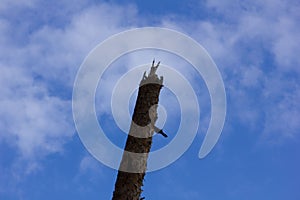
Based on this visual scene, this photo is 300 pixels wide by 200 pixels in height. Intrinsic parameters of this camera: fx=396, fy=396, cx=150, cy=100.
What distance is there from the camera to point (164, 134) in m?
12.1

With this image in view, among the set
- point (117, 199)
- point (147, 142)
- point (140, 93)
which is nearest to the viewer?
point (117, 199)

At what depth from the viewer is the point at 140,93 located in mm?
12125

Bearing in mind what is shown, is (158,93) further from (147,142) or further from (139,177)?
(139,177)

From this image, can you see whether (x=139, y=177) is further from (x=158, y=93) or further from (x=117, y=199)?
(x=158, y=93)

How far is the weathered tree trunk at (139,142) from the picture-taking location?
10.7m

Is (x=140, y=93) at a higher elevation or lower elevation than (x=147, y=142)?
higher

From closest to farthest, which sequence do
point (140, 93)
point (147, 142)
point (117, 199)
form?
point (117, 199) → point (147, 142) → point (140, 93)

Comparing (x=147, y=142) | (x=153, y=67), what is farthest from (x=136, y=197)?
(x=153, y=67)

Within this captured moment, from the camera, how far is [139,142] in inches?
442

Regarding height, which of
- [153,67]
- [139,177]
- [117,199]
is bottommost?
[117,199]

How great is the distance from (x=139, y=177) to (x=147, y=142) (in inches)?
42.4

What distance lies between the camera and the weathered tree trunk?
10695mm

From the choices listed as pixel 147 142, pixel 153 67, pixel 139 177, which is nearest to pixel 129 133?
pixel 147 142

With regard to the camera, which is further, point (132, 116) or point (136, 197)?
point (132, 116)
